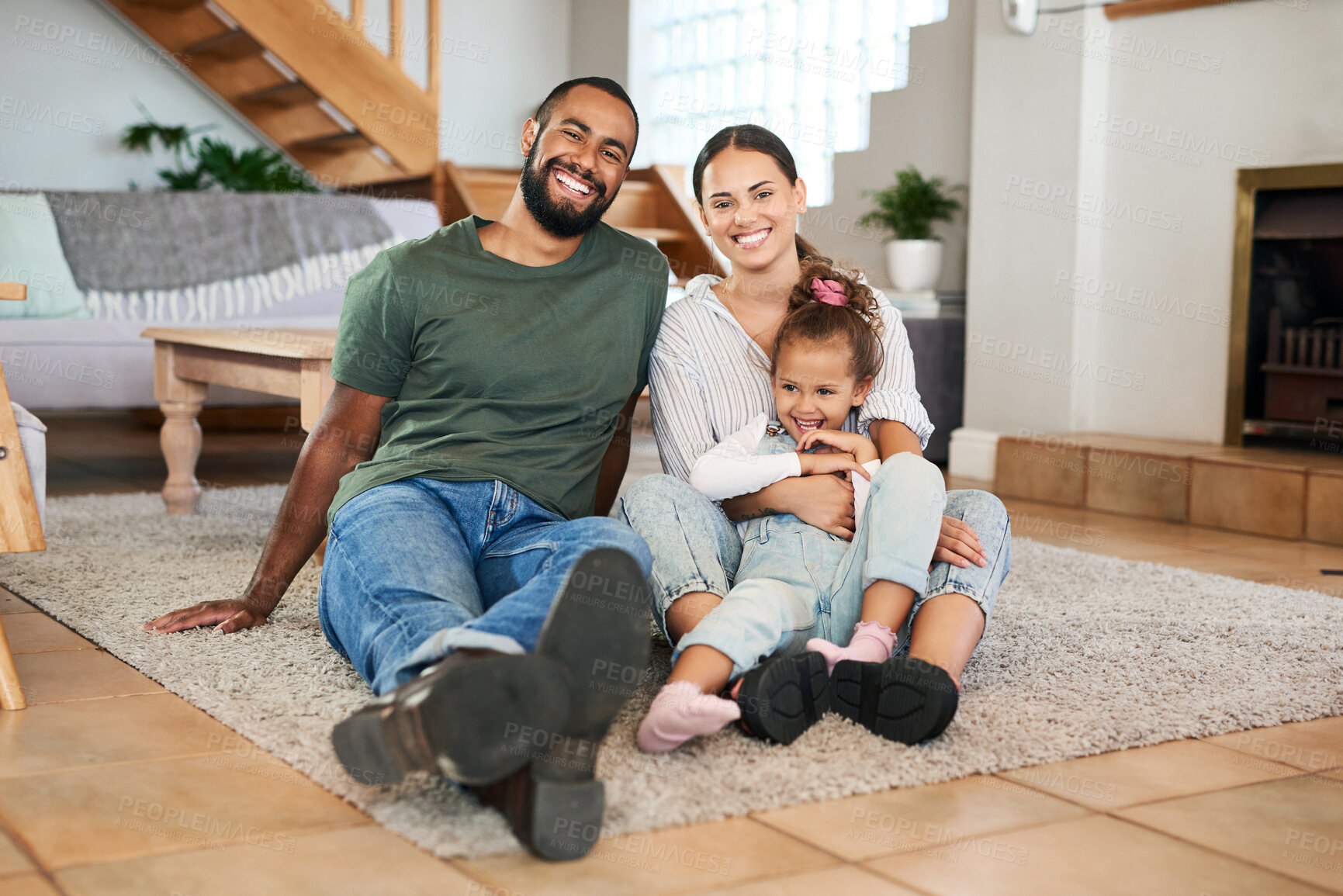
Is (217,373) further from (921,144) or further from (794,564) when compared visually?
(921,144)

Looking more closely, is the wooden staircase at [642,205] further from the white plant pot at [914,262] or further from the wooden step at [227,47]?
the white plant pot at [914,262]

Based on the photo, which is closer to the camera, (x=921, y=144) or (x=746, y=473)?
(x=746, y=473)


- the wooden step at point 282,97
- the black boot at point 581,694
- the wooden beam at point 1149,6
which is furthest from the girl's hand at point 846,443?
the wooden step at point 282,97

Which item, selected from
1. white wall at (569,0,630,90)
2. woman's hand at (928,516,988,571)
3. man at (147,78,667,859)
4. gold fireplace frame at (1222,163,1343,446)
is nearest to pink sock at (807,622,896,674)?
woman's hand at (928,516,988,571)

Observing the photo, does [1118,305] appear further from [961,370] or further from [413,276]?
[413,276]

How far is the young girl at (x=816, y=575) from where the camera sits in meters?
1.32

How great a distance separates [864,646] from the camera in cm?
140

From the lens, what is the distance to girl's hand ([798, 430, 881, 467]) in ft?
5.33

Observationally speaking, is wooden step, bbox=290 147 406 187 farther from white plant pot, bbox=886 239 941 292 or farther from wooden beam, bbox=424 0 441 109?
white plant pot, bbox=886 239 941 292

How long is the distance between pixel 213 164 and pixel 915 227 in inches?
150

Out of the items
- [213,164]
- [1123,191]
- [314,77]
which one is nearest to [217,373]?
[1123,191]

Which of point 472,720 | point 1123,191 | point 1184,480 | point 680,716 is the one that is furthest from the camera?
point 1123,191

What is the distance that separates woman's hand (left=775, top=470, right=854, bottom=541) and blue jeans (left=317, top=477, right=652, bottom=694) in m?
0.24

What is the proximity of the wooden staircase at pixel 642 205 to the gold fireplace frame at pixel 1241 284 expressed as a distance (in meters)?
2.52
